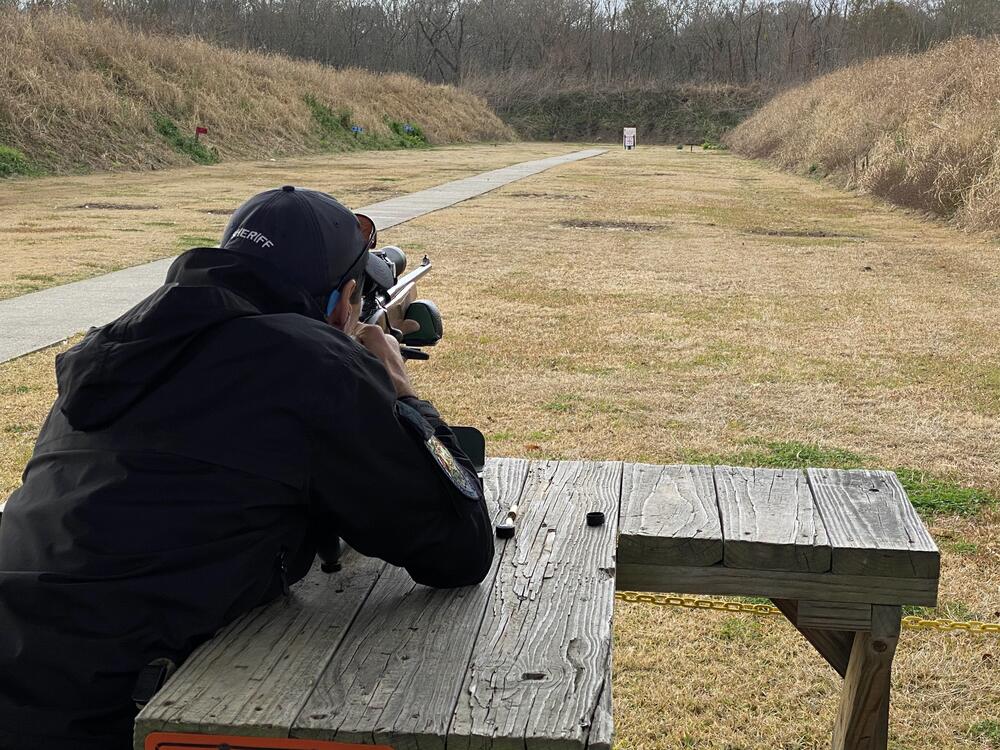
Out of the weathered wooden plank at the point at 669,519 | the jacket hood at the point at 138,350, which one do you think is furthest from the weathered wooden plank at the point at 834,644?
the jacket hood at the point at 138,350

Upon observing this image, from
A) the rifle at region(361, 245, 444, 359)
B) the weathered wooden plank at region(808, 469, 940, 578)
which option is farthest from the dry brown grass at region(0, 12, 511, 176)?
the weathered wooden plank at region(808, 469, 940, 578)

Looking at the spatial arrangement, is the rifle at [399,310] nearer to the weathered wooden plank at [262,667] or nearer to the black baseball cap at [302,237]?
the black baseball cap at [302,237]

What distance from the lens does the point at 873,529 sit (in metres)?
2.32

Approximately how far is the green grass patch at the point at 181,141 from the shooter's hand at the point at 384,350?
24816 millimetres

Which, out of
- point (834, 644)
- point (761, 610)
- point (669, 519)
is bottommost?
point (761, 610)

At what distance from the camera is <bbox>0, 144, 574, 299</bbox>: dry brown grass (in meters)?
10.7

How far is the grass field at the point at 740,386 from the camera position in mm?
3283

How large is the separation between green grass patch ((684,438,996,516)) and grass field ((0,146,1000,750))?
0.6 inches

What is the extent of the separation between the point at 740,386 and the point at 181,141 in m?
21.9

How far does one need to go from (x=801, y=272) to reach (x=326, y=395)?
31.8 feet

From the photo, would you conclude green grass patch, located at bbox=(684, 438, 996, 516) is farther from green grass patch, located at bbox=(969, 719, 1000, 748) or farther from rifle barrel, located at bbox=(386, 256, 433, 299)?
rifle barrel, located at bbox=(386, 256, 433, 299)

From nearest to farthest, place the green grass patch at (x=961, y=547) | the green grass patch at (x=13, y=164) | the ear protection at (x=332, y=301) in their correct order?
the ear protection at (x=332, y=301) → the green grass patch at (x=961, y=547) → the green grass patch at (x=13, y=164)

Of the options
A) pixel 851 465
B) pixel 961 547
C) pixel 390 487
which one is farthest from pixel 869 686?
pixel 851 465

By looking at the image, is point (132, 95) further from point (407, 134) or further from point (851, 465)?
point (851, 465)
